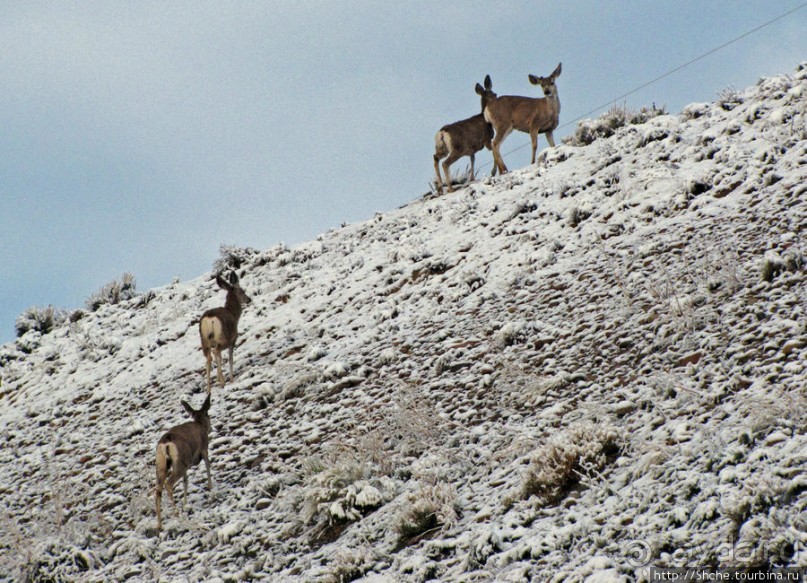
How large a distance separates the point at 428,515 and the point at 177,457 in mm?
3543

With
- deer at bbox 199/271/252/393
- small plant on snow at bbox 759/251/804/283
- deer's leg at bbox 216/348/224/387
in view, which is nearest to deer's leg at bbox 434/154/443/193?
deer at bbox 199/271/252/393

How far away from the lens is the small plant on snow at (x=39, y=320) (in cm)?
2194

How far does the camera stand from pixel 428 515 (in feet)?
19.2

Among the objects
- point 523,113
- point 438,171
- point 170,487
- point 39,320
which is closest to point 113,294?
point 39,320

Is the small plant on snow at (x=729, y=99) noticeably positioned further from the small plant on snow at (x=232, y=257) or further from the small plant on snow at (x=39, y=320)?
the small plant on snow at (x=39, y=320)

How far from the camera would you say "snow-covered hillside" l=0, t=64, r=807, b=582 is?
193 inches

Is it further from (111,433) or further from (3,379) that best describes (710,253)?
(3,379)

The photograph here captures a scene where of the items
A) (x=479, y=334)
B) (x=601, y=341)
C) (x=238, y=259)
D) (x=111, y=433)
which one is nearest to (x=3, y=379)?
(x=238, y=259)

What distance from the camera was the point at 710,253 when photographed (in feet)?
28.4

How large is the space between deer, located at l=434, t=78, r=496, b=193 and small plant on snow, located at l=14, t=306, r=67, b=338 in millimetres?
12282

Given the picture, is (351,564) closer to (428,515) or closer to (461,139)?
(428,515)

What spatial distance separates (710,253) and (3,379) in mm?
16579

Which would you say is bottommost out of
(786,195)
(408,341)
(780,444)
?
(780,444)

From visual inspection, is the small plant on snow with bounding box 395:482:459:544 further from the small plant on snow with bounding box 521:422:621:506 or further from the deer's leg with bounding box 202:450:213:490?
the deer's leg with bounding box 202:450:213:490
